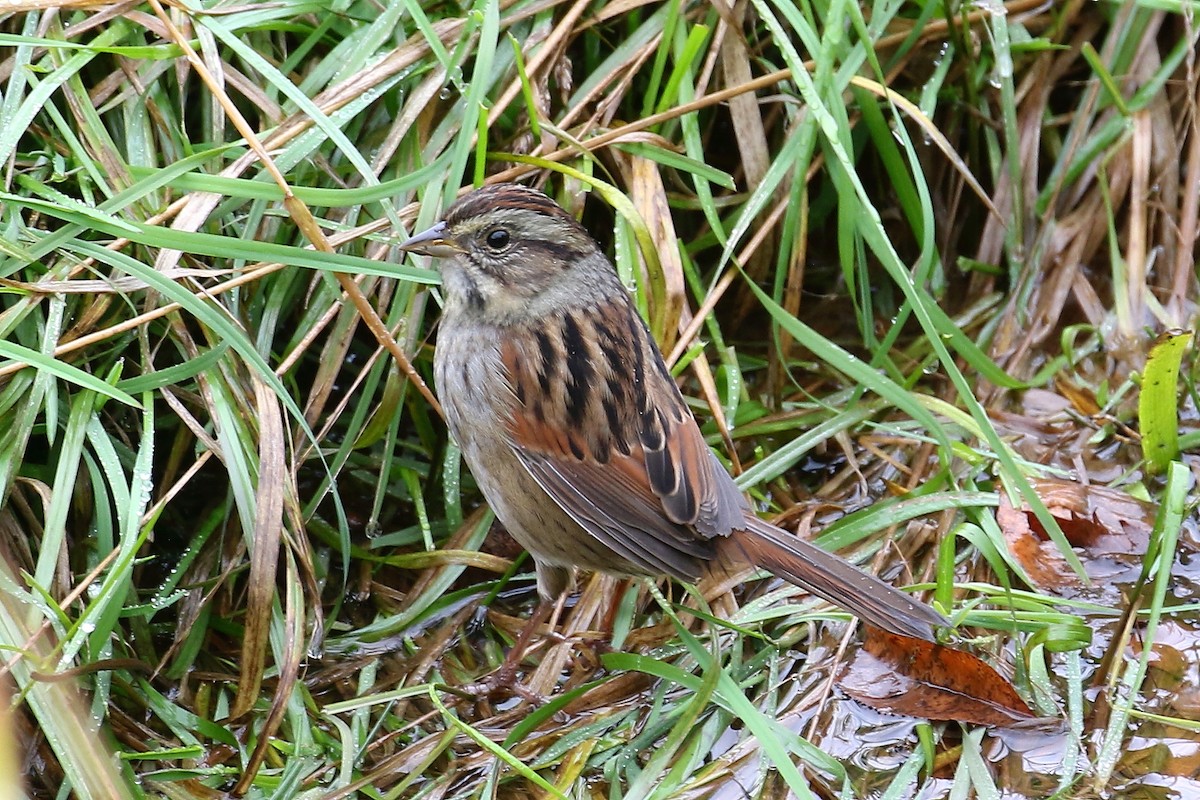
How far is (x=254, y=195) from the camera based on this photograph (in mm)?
3178

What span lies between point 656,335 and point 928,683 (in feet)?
3.92

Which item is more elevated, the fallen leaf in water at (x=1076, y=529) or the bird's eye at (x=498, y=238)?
the bird's eye at (x=498, y=238)

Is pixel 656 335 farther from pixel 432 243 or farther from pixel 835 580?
pixel 835 580

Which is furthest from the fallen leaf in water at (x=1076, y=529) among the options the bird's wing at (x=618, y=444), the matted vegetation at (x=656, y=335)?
the bird's wing at (x=618, y=444)

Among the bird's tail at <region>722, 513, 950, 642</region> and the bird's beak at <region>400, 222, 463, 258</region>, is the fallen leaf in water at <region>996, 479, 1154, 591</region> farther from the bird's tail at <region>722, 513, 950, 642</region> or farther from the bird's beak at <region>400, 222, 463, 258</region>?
the bird's beak at <region>400, 222, 463, 258</region>

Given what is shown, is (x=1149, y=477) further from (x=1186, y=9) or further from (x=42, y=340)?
(x=42, y=340)

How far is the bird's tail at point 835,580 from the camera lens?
3.00 meters

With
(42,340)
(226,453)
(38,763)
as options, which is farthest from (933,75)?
(38,763)

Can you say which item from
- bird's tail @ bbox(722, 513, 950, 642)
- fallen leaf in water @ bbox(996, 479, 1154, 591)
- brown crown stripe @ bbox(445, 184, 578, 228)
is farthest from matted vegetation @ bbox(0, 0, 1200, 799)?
bird's tail @ bbox(722, 513, 950, 642)

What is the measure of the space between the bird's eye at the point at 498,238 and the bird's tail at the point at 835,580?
93cm

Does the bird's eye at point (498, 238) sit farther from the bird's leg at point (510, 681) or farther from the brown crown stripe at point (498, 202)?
the bird's leg at point (510, 681)

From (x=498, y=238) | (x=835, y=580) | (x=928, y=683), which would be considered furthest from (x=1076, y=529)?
(x=498, y=238)

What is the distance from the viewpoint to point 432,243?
3289 millimetres

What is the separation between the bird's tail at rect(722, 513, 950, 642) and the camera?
9.84 ft
